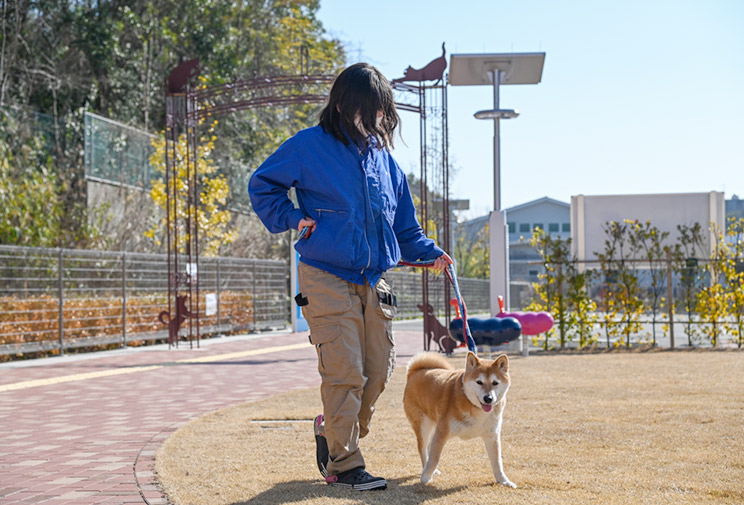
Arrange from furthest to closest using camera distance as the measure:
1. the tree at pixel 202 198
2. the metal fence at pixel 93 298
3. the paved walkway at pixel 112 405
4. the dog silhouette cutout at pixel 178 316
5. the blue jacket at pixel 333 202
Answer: the tree at pixel 202 198, the dog silhouette cutout at pixel 178 316, the metal fence at pixel 93 298, the paved walkway at pixel 112 405, the blue jacket at pixel 333 202

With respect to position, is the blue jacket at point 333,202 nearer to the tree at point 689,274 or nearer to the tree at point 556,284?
the tree at point 556,284

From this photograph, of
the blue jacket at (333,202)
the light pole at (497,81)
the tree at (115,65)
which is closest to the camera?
the blue jacket at (333,202)

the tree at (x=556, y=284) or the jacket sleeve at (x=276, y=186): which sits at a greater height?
the jacket sleeve at (x=276, y=186)

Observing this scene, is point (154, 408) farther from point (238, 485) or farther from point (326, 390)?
point (326, 390)

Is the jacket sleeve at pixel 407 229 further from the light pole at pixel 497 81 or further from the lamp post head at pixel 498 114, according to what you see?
the lamp post head at pixel 498 114

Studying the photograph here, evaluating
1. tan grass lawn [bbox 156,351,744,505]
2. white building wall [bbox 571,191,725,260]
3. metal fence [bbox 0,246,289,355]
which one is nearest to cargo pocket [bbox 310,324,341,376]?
tan grass lawn [bbox 156,351,744,505]

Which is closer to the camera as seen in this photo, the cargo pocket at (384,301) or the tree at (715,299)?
the cargo pocket at (384,301)

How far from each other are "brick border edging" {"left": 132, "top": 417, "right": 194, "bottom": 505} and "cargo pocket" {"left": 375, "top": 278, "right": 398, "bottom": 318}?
143cm

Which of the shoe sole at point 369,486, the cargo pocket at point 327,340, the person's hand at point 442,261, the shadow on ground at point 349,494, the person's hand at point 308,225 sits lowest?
the shadow on ground at point 349,494

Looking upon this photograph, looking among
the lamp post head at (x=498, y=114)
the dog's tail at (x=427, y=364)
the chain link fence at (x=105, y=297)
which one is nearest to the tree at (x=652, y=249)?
the lamp post head at (x=498, y=114)

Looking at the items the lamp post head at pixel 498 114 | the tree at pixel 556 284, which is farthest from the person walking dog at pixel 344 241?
the tree at pixel 556 284

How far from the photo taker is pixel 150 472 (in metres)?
5.05

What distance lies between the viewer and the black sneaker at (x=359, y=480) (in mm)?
4230

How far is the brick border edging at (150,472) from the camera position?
4.38 metres
